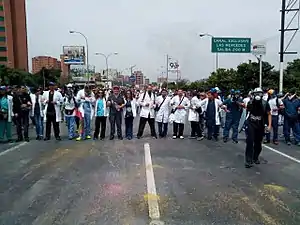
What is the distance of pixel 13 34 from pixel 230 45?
335ft

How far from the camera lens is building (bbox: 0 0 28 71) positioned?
108500mm

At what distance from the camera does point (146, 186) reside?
660cm

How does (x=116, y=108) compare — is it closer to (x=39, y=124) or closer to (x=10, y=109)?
(x=39, y=124)

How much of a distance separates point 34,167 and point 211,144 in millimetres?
5771

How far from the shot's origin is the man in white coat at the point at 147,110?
13.0m

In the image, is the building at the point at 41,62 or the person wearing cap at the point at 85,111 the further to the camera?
the building at the point at 41,62

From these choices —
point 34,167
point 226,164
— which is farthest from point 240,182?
point 34,167

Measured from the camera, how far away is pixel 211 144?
1170 centimetres

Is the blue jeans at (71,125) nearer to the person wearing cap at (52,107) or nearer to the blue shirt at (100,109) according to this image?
the person wearing cap at (52,107)

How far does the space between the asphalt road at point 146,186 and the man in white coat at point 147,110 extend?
88.3 inches

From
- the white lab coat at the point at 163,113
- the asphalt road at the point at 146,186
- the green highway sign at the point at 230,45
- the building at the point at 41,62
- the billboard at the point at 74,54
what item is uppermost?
the building at the point at 41,62

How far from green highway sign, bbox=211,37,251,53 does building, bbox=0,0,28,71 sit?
3524 inches

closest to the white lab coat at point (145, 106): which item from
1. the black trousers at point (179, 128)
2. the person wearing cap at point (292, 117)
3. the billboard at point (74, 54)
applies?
the black trousers at point (179, 128)

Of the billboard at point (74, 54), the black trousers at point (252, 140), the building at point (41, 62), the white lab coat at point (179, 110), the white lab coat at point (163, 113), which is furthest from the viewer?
the building at point (41, 62)
